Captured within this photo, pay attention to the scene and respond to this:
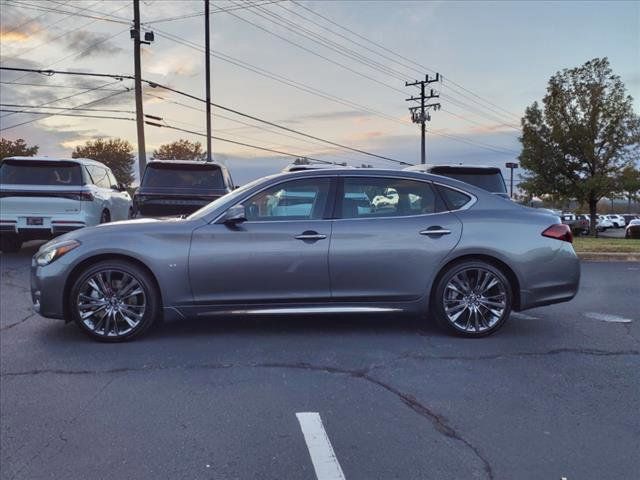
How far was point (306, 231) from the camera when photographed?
5.28 meters

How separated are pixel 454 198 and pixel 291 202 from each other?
63.5 inches

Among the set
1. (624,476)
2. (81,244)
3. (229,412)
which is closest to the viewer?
(624,476)

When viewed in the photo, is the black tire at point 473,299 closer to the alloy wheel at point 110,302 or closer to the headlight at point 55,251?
the alloy wheel at point 110,302

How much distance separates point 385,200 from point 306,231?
867 millimetres

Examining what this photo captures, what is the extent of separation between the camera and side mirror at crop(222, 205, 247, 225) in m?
5.21

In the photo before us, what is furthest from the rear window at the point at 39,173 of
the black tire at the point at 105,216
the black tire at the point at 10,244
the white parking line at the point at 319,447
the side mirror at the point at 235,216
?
the white parking line at the point at 319,447

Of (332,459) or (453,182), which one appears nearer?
(332,459)

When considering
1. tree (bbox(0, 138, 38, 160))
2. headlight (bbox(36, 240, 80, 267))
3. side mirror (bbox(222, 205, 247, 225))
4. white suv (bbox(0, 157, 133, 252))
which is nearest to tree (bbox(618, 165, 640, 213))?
white suv (bbox(0, 157, 133, 252))

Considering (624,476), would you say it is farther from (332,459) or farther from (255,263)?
(255,263)

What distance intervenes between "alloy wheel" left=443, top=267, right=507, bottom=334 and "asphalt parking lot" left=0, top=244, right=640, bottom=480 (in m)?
0.18

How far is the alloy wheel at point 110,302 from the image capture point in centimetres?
521

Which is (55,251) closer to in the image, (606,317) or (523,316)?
(523,316)

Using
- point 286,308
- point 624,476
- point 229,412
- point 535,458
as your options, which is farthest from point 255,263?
point 624,476

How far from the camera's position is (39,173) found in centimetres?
1047
